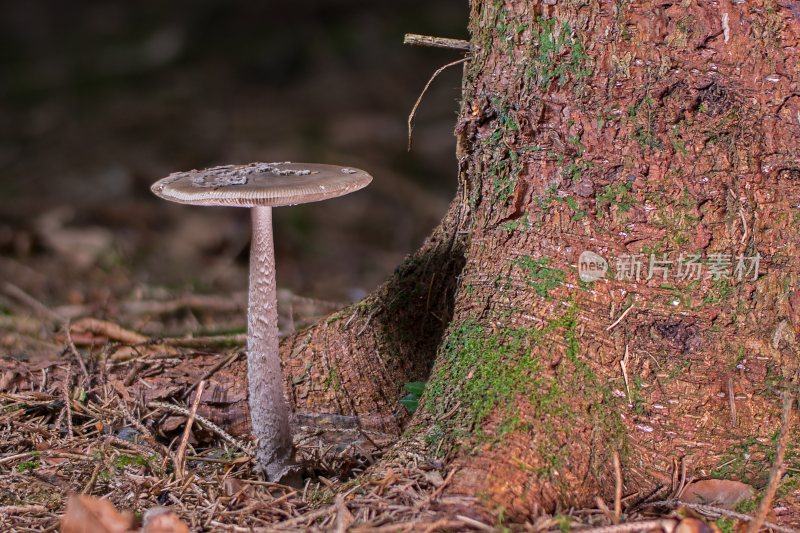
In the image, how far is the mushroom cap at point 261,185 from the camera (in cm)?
215

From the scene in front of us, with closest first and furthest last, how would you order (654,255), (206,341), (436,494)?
(436,494) → (654,255) → (206,341)

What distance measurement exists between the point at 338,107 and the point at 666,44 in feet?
23.4

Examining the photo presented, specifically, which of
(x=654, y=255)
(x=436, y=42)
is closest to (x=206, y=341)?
(x=436, y=42)

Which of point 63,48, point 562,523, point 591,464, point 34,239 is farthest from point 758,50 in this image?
point 63,48

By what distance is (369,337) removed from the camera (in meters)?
3.01

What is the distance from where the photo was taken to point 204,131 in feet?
28.4

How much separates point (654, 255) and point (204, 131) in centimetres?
731

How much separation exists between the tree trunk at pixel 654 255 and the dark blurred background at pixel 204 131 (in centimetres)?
283

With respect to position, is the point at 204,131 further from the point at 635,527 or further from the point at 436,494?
the point at 635,527

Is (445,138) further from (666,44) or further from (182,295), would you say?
(666,44)

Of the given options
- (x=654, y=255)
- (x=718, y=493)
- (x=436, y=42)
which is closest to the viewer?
(x=718, y=493)

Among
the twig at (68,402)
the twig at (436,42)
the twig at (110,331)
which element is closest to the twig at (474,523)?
the twig at (436,42)

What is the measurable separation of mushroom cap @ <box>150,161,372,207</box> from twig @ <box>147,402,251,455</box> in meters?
0.86

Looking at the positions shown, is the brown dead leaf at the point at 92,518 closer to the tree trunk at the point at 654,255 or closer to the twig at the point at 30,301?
the tree trunk at the point at 654,255
